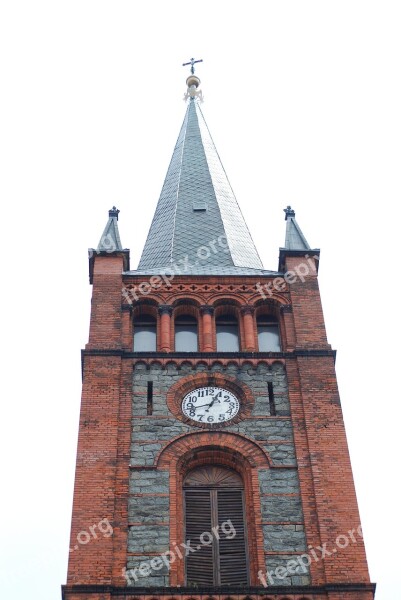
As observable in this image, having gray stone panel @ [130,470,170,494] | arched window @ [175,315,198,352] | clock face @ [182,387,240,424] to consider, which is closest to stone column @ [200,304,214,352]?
arched window @ [175,315,198,352]

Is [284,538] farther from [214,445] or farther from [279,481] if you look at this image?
A: [214,445]

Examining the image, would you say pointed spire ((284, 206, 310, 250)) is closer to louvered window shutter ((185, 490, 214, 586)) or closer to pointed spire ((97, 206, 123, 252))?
pointed spire ((97, 206, 123, 252))

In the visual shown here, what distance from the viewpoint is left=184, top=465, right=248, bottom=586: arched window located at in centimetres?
2598

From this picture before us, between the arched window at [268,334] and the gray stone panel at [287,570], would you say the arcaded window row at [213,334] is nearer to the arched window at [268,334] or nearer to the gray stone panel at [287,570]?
the arched window at [268,334]

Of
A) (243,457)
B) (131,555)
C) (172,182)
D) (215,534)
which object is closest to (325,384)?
(243,457)

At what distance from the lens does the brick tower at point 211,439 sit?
25422 millimetres

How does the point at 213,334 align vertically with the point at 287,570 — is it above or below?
above

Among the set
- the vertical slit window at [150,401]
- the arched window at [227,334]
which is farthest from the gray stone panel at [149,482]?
the arched window at [227,334]

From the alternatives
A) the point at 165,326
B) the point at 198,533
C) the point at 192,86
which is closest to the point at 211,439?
the point at 198,533

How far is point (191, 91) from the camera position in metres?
51.7

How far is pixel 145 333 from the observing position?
32.7 m

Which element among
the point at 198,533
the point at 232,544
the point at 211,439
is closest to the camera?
the point at 232,544

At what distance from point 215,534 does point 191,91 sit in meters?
28.9

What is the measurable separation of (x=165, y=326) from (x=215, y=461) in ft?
16.8
